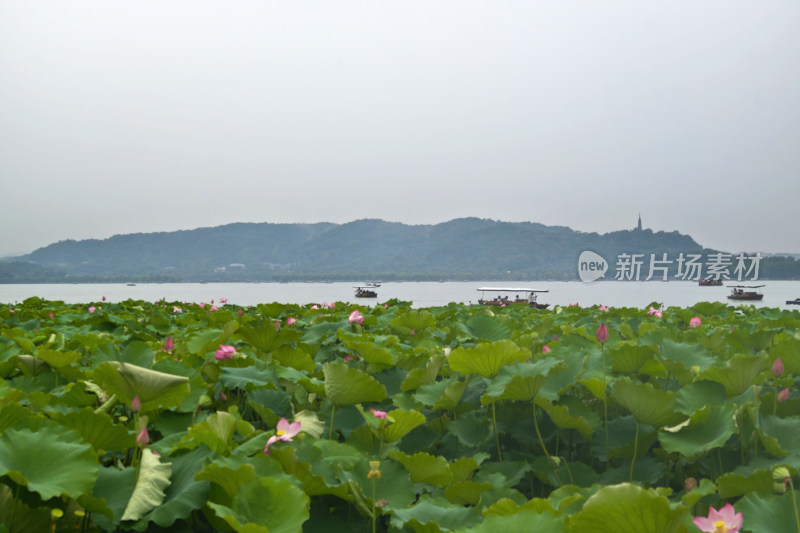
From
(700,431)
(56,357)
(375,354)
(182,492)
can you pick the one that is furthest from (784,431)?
(56,357)

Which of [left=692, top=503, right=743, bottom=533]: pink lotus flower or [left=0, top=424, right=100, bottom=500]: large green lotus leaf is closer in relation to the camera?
[left=692, top=503, right=743, bottom=533]: pink lotus flower

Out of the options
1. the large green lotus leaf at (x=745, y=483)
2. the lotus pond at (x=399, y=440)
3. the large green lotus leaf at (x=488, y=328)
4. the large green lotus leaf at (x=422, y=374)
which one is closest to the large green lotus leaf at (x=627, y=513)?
the lotus pond at (x=399, y=440)

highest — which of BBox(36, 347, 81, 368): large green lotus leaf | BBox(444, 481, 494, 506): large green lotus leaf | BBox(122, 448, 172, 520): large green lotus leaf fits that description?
BBox(36, 347, 81, 368): large green lotus leaf

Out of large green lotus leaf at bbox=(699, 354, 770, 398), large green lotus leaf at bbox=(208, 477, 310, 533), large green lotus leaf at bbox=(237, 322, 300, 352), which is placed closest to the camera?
large green lotus leaf at bbox=(208, 477, 310, 533)

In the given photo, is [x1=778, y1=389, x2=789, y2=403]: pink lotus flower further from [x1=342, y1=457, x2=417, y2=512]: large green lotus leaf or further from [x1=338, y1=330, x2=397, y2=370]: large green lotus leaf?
[x1=338, y1=330, x2=397, y2=370]: large green lotus leaf

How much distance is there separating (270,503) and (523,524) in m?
0.53

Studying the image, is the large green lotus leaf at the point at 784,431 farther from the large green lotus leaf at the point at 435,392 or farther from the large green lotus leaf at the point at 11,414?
the large green lotus leaf at the point at 11,414

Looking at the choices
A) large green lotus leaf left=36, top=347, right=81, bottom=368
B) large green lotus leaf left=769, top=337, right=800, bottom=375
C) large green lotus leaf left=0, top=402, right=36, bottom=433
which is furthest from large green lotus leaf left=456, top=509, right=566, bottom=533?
large green lotus leaf left=36, top=347, right=81, bottom=368

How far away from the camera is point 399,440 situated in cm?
200

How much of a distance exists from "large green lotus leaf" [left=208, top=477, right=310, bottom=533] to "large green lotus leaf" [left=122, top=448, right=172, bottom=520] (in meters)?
0.20

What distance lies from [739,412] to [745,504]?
0.58 m

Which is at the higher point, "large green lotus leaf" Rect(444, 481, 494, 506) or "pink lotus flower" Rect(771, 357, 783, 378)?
"pink lotus flower" Rect(771, 357, 783, 378)

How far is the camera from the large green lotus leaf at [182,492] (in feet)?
4.14

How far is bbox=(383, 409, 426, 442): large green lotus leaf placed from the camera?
1830 millimetres
